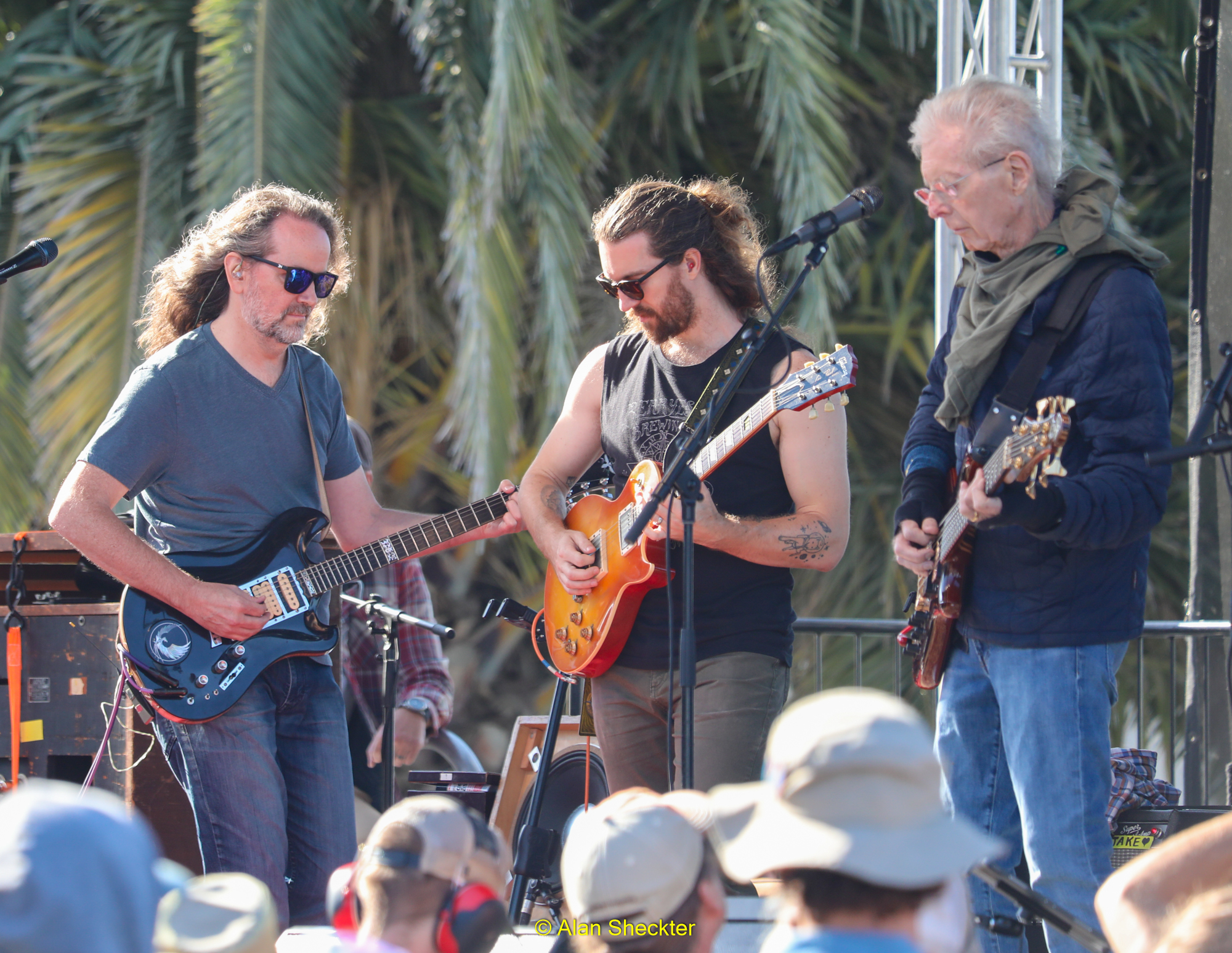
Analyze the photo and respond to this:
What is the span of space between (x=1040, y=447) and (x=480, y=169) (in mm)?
5372

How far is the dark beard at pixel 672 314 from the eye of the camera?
10.7 feet

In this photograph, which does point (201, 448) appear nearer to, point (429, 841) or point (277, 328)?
point (277, 328)

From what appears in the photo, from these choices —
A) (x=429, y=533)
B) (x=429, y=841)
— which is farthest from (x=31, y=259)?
(x=429, y=841)

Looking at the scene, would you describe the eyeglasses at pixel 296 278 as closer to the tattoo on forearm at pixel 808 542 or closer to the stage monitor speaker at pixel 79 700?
the stage monitor speaker at pixel 79 700

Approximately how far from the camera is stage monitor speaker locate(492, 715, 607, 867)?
4.38 m

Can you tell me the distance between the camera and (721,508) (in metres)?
3.20

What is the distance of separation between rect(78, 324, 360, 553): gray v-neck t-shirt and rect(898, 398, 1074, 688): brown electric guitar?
1744 millimetres

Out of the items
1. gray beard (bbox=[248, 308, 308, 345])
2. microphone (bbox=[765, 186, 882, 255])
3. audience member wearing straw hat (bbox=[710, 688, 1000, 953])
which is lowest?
audience member wearing straw hat (bbox=[710, 688, 1000, 953])

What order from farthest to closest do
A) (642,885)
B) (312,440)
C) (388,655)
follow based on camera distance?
(388,655)
(312,440)
(642,885)

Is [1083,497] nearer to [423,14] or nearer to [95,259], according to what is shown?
[423,14]

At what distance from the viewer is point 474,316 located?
7.24 m

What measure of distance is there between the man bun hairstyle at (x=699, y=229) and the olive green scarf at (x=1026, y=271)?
2.00 ft

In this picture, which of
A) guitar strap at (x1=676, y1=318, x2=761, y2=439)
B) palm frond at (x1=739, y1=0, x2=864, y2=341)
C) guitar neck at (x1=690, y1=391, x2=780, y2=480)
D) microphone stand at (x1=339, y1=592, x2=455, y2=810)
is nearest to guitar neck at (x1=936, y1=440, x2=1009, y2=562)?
guitar neck at (x1=690, y1=391, x2=780, y2=480)

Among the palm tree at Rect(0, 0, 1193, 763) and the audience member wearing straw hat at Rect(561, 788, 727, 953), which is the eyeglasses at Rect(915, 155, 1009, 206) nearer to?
the audience member wearing straw hat at Rect(561, 788, 727, 953)
